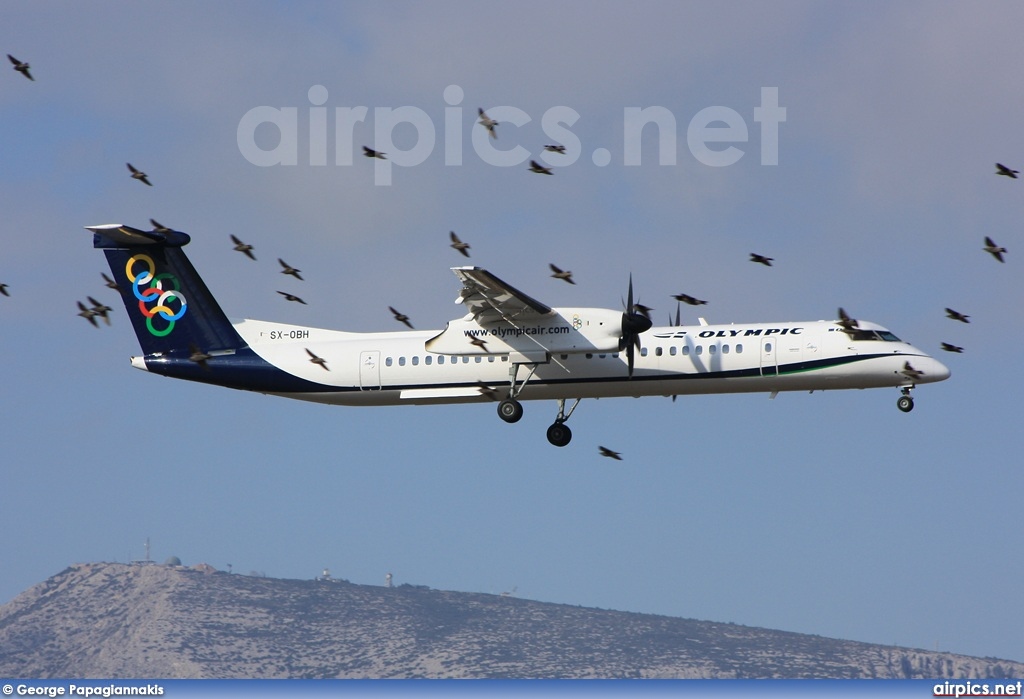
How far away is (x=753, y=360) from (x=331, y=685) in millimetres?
156600

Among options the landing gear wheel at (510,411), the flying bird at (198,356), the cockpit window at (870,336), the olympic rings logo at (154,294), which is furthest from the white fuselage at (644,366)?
the olympic rings logo at (154,294)

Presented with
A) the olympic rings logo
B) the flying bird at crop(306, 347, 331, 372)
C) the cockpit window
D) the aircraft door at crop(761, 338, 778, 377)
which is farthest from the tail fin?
the cockpit window

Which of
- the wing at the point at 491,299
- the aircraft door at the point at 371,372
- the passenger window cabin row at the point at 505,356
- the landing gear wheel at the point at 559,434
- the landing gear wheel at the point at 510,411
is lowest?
the landing gear wheel at the point at 559,434

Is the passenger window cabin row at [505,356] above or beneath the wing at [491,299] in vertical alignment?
beneath

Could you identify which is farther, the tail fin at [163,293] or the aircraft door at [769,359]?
the tail fin at [163,293]

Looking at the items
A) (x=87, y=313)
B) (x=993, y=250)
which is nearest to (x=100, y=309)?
(x=87, y=313)

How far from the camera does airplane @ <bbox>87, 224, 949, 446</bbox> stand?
3466 centimetres

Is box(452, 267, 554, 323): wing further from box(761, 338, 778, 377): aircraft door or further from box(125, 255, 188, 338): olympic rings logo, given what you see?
box(125, 255, 188, 338): olympic rings logo

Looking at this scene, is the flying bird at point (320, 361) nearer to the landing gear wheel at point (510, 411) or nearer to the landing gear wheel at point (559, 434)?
the landing gear wheel at point (510, 411)

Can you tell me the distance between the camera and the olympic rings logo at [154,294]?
128 feet

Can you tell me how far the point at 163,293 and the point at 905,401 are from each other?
814 inches

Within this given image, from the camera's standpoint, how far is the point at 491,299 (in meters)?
34.2

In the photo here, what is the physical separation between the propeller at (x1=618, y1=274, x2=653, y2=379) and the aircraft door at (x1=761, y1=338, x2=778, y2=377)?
3.03m

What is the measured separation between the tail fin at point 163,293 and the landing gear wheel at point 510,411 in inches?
311
